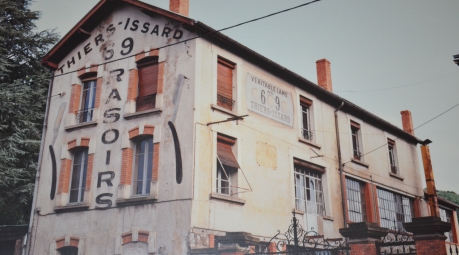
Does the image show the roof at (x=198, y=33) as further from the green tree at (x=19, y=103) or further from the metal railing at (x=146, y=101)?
the green tree at (x=19, y=103)

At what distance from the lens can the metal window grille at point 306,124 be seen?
17.5 metres

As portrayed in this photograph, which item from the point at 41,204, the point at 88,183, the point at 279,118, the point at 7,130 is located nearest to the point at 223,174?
the point at 279,118

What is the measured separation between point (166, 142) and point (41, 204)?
5.35m

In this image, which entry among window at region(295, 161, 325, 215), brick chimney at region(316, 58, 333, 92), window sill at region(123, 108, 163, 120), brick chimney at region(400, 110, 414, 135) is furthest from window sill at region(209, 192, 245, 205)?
brick chimney at region(400, 110, 414, 135)

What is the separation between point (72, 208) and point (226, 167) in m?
5.07

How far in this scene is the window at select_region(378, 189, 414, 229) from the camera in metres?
20.5

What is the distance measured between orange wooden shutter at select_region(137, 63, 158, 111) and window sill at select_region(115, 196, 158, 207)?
289 cm

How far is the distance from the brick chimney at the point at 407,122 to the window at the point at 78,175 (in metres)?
17.6

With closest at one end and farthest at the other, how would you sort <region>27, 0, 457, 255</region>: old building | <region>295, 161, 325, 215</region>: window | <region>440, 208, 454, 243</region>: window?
<region>27, 0, 457, 255</region>: old building < <region>295, 161, 325, 215</region>: window < <region>440, 208, 454, 243</region>: window

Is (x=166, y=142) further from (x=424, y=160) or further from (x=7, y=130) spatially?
(x=424, y=160)

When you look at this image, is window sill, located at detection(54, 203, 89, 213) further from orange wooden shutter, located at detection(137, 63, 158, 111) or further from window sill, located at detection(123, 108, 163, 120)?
orange wooden shutter, located at detection(137, 63, 158, 111)

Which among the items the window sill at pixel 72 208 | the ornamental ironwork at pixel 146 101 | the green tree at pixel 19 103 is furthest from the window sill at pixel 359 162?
the green tree at pixel 19 103

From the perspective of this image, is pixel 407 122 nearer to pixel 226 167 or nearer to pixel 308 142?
pixel 308 142

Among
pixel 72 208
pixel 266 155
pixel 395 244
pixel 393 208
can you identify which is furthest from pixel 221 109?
pixel 393 208
